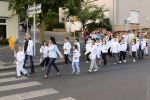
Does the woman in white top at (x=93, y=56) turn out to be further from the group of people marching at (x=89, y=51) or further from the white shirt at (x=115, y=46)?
the white shirt at (x=115, y=46)

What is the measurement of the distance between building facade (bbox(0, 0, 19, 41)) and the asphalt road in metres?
13.3

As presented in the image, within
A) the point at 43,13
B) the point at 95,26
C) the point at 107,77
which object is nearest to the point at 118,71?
the point at 107,77

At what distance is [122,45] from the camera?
18.8 metres

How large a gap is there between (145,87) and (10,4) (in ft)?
57.7

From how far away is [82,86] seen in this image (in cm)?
1145

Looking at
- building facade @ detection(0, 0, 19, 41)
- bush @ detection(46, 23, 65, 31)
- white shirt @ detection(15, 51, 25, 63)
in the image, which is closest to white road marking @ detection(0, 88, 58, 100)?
white shirt @ detection(15, 51, 25, 63)

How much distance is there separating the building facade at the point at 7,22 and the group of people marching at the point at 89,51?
9307 mm

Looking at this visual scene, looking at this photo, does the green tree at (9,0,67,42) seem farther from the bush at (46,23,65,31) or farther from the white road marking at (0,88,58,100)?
the bush at (46,23,65,31)

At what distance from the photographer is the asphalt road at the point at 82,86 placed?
10.0 m

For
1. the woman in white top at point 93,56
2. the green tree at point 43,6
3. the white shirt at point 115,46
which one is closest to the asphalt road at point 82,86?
the woman in white top at point 93,56

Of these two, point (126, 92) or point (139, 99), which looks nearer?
point (139, 99)

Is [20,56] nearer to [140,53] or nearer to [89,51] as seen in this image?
[89,51]

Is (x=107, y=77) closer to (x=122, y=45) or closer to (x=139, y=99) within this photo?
(x=139, y=99)

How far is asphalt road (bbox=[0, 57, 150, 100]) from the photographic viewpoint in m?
10.0
